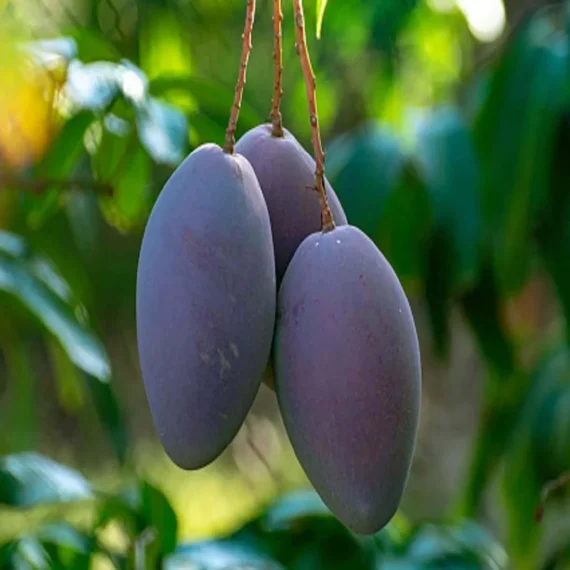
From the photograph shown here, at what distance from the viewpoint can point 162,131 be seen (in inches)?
27.1

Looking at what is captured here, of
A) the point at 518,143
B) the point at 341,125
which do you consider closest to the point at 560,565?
the point at 518,143

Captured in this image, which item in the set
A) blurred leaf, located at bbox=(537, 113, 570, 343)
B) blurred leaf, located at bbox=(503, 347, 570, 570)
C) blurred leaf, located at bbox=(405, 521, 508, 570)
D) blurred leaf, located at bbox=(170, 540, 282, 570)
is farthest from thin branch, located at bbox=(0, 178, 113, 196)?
blurred leaf, located at bbox=(503, 347, 570, 570)

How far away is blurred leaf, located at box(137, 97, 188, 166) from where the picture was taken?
660 mm

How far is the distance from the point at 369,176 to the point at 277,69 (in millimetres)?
594

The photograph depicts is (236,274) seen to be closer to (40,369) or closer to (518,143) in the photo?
(518,143)

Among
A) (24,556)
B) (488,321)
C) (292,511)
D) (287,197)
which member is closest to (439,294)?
(488,321)

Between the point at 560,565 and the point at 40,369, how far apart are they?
217 cm

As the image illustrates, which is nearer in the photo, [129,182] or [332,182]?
[129,182]

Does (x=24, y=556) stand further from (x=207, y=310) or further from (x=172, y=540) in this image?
(x=207, y=310)

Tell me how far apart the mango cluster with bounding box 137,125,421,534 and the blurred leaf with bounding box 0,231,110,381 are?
0.30 metres

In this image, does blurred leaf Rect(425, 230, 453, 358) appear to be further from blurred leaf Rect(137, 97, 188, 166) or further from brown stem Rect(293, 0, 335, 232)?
brown stem Rect(293, 0, 335, 232)

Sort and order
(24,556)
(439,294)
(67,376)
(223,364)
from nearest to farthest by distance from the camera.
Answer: (223,364), (24,556), (67,376), (439,294)

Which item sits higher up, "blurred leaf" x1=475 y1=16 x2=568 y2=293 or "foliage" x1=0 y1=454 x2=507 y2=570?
"blurred leaf" x1=475 y1=16 x2=568 y2=293

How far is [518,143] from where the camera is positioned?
3.44 ft
